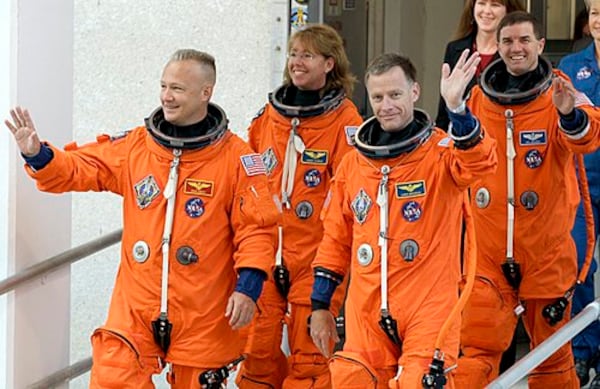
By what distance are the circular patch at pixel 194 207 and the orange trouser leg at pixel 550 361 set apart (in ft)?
4.58

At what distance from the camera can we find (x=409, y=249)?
465cm

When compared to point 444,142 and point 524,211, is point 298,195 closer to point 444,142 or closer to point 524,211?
point 524,211

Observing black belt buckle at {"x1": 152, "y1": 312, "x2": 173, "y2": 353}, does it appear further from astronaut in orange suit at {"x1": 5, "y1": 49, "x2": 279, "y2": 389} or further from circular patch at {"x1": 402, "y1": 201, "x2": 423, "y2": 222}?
circular patch at {"x1": 402, "y1": 201, "x2": 423, "y2": 222}

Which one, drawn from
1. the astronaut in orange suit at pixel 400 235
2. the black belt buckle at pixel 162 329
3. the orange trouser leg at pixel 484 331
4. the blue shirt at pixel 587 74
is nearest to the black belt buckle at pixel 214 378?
the black belt buckle at pixel 162 329

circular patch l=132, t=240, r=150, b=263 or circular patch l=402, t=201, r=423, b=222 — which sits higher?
circular patch l=402, t=201, r=423, b=222

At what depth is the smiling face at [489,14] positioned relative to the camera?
5.68 metres

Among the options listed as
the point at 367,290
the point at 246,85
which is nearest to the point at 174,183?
the point at 367,290

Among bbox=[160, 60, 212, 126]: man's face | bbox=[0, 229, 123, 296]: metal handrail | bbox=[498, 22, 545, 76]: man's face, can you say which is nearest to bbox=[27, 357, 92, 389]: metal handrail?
bbox=[0, 229, 123, 296]: metal handrail

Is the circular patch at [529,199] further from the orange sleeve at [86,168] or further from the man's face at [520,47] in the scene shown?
the orange sleeve at [86,168]

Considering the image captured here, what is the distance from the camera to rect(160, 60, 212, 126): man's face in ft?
16.4

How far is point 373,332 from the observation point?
15.3 feet

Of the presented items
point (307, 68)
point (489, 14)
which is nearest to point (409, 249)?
point (307, 68)

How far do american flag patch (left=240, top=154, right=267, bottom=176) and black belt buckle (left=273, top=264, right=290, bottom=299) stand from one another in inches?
26.0

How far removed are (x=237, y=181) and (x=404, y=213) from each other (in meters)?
0.68
